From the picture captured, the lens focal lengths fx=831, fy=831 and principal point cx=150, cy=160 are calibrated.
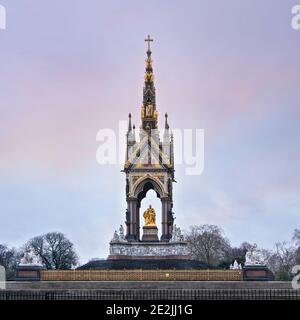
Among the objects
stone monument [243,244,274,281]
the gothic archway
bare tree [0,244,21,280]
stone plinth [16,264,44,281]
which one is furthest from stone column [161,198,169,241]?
bare tree [0,244,21,280]

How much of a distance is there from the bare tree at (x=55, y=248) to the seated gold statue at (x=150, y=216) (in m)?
27.1

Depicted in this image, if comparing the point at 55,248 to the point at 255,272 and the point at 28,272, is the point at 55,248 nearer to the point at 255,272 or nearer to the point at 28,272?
the point at 28,272

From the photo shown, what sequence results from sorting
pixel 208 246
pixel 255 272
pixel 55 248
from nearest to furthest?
pixel 255 272
pixel 55 248
pixel 208 246

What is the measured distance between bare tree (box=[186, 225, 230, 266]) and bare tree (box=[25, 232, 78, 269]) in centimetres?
1380

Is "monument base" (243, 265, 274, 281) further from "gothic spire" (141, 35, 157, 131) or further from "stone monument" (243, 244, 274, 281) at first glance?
"gothic spire" (141, 35, 157, 131)

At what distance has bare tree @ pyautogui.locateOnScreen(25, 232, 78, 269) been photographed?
87938mm

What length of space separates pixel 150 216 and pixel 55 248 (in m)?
31.0

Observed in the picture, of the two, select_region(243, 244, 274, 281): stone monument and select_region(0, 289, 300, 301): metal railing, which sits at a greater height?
select_region(243, 244, 274, 281): stone monument

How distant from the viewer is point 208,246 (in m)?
95.8

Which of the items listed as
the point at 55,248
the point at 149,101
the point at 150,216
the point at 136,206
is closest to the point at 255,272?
the point at 150,216
